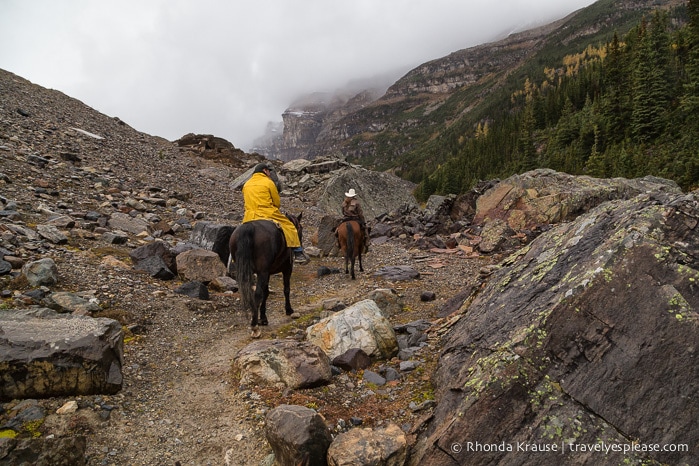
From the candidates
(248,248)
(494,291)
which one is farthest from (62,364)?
(494,291)

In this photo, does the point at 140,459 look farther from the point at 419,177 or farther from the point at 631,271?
the point at 419,177

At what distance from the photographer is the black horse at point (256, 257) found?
27.1ft

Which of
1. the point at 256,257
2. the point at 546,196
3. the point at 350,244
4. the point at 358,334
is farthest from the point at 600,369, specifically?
the point at 546,196

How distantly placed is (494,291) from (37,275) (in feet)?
28.6

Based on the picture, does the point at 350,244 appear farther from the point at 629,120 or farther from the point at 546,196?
the point at 629,120

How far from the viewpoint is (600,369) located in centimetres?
377

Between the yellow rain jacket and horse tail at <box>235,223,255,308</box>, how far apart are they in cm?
73

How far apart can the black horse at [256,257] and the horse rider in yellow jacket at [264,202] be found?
1.02 feet

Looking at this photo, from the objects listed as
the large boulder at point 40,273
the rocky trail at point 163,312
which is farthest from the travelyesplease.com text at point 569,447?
the large boulder at point 40,273

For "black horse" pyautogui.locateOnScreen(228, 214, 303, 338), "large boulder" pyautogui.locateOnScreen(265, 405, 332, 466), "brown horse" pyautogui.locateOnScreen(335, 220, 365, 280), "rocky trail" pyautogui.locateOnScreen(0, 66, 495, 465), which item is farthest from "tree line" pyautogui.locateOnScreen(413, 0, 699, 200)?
"large boulder" pyautogui.locateOnScreen(265, 405, 332, 466)

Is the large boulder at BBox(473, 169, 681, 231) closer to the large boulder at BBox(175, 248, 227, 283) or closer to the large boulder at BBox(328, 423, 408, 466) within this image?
the large boulder at BBox(175, 248, 227, 283)

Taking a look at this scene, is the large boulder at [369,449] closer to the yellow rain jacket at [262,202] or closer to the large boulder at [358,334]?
the large boulder at [358,334]

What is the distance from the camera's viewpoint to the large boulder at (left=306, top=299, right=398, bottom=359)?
6.73 meters

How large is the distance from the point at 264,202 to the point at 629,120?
72348 mm
